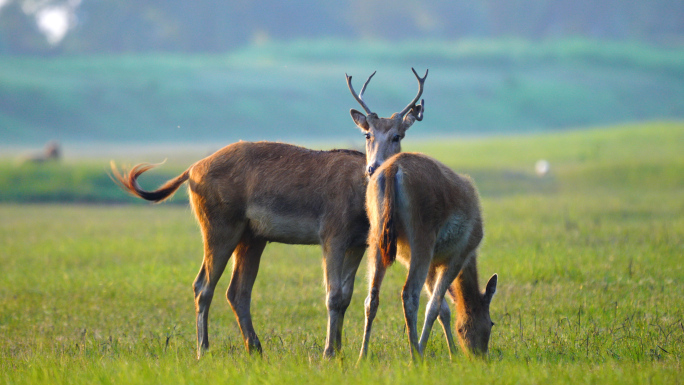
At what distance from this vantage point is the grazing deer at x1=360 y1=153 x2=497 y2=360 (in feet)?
21.0

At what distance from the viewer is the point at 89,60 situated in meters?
76.5

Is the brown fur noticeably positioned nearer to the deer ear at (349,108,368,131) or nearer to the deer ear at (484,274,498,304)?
the deer ear at (349,108,368,131)

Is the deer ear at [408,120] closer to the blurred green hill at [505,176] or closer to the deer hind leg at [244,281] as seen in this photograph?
the deer hind leg at [244,281]

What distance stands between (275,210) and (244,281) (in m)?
0.96

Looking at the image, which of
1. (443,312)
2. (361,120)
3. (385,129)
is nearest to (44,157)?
(361,120)

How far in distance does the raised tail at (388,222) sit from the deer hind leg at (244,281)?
1.94 meters

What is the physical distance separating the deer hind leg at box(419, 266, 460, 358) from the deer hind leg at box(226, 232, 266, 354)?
1.79m

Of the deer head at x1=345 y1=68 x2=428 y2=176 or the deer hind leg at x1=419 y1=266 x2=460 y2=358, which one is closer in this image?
the deer hind leg at x1=419 y1=266 x2=460 y2=358

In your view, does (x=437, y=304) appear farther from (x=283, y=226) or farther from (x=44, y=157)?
(x=44, y=157)

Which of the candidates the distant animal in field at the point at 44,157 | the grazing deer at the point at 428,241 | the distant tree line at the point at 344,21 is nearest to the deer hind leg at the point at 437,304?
the grazing deer at the point at 428,241

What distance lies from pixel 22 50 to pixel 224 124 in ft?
101

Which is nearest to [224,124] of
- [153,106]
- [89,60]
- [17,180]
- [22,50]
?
[153,106]

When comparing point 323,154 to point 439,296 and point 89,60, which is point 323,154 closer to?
point 439,296

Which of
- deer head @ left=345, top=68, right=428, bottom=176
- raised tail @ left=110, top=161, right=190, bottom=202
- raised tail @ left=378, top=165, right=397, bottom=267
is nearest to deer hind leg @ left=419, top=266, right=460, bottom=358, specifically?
raised tail @ left=378, top=165, right=397, bottom=267
